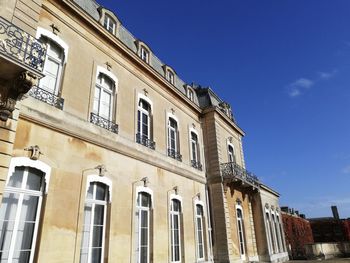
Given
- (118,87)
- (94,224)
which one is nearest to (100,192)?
(94,224)

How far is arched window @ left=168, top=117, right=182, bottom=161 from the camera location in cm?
1207

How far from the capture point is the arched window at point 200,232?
12.0 m

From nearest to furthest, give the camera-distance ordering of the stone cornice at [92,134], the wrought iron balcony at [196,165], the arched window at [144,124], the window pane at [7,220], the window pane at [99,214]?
1. the window pane at [7,220]
2. the stone cornice at [92,134]
3. the window pane at [99,214]
4. the arched window at [144,124]
5. the wrought iron balcony at [196,165]

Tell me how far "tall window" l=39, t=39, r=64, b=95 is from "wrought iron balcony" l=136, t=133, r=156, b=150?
11.2 feet

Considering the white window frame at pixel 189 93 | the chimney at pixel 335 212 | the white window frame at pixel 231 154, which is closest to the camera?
the white window frame at pixel 189 93

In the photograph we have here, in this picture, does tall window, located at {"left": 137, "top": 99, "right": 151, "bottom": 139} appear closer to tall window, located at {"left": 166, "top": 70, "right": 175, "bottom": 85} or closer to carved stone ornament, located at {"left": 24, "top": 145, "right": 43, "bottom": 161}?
tall window, located at {"left": 166, "top": 70, "right": 175, "bottom": 85}

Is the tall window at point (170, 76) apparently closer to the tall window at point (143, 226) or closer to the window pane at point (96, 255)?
the tall window at point (143, 226)

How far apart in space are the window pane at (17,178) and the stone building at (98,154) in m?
0.02

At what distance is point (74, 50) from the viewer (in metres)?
8.42

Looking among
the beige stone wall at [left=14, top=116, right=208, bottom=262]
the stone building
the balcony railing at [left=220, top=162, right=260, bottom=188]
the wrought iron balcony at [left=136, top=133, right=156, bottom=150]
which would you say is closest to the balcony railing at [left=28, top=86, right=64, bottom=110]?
the stone building

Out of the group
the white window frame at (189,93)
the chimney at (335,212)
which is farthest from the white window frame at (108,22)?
the chimney at (335,212)

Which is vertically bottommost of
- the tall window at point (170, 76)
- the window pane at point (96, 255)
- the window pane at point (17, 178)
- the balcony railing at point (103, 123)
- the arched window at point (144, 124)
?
the window pane at point (96, 255)

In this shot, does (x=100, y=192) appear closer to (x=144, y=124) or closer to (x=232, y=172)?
(x=144, y=124)

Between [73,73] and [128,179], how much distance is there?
11.8 ft
